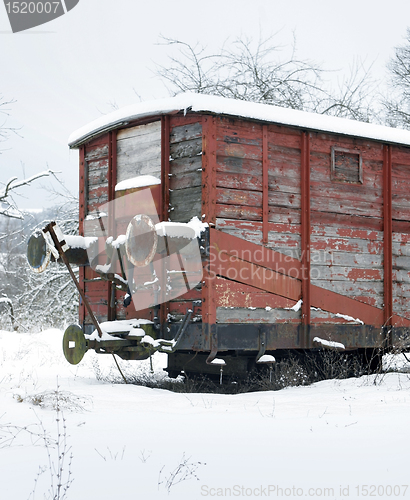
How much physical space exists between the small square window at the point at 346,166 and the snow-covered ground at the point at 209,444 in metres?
2.77

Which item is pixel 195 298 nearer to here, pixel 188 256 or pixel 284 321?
pixel 188 256

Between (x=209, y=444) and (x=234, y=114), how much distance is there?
13.0 ft

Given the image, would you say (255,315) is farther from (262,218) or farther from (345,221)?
(345,221)

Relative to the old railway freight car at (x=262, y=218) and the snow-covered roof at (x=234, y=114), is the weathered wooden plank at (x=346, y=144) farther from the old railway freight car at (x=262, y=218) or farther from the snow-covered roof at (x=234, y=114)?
the snow-covered roof at (x=234, y=114)

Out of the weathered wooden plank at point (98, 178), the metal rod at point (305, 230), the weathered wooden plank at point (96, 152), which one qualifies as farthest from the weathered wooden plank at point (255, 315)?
Answer: the weathered wooden plank at point (96, 152)

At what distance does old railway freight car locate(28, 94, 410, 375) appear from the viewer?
21.9ft

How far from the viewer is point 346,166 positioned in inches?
303

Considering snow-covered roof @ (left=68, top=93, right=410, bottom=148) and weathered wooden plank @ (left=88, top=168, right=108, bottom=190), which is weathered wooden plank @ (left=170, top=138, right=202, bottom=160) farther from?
weathered wooden plank @ (left=88, top=168, right=108, bottom=190)

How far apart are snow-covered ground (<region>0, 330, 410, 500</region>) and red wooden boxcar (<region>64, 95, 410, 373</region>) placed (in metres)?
0.98

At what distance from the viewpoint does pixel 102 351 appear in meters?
6.99

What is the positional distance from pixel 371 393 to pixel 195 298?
7.07 feet

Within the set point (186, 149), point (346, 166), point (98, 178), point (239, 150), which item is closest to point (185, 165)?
point (186, 149)

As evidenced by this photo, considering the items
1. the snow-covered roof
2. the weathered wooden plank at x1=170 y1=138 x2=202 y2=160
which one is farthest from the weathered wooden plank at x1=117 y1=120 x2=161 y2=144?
the weathered wooden plank at x1=170 y1=138 x2=202 y2=160

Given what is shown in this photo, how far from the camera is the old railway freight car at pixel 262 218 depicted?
6.67 meters
